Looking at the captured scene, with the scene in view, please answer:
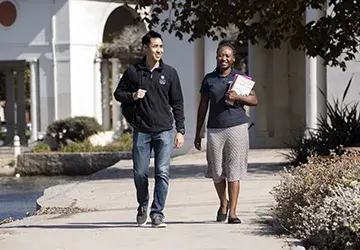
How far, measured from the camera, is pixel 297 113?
2925 centimetres

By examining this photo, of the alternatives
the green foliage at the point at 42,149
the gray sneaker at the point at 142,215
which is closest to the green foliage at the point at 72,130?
the green foliage at the point at 42,149

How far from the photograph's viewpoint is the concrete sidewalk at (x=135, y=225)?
8.91 meters

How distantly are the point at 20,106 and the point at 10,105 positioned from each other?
1007mm

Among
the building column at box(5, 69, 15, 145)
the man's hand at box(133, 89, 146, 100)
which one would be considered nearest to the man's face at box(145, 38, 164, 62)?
the man's hand at box(133, 89, 146, 100)

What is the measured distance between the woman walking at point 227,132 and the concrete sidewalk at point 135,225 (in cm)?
52

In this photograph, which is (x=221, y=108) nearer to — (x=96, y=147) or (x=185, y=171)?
(x=185, y=171)

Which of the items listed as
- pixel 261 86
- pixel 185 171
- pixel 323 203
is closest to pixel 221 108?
pixel 323 203

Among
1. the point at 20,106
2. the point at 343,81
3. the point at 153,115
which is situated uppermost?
the point at 343,81

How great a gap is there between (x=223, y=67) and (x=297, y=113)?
19.5 m

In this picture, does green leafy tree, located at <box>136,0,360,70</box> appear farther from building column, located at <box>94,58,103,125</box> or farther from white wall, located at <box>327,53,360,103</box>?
building column, located at <box>94,58,103,125</box>

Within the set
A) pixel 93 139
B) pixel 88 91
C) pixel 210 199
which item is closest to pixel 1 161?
pixel 93 139

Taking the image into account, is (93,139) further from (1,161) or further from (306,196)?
(306,196)

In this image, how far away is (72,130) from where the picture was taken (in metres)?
33.1

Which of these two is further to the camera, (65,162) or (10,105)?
(10,105)
